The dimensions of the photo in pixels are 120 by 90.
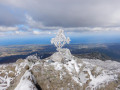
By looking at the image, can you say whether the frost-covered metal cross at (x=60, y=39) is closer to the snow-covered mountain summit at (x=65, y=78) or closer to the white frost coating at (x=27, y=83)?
the snow-covered mountain summit at (x=65, y=78)

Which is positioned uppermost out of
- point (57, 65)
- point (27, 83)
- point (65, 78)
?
point (57, 65)

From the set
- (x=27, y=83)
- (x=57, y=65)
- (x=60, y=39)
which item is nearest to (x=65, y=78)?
(x=57, y=65)

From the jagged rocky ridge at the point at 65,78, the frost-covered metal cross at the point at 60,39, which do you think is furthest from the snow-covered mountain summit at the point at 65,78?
the frost-covered metal cross at the point at 60,39

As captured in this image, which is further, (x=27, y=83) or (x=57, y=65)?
(x=57, y=65)

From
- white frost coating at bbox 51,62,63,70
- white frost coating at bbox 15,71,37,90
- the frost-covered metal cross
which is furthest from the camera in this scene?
the frost-covered metal cross

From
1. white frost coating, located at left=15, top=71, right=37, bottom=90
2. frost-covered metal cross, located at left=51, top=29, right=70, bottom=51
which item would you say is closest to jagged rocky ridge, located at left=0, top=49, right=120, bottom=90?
white frost coating, located at left=15, top=71, right=37, bottom=90

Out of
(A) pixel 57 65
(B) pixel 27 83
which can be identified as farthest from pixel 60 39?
(B) pixel 27 83

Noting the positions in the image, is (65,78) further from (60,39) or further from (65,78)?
(60,39)

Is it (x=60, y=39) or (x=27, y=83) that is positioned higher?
(x=60, y=39)

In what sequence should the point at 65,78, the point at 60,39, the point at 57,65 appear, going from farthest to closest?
the point at 60,39 → the point at 57,65 → the point at 65,78

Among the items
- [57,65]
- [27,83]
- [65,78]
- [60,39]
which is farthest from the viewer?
[60,39]

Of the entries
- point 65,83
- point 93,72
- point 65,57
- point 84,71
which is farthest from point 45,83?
point 93,72

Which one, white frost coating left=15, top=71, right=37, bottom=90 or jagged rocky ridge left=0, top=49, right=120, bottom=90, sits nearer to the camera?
jagged rocky ridge left=0, top=49, right=120, bottom=90

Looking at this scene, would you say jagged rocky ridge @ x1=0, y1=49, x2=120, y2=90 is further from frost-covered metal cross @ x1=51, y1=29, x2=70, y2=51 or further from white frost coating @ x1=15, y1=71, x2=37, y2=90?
frost-covered metal cross @ x1=51, y1=29, x2=70, y2=51
